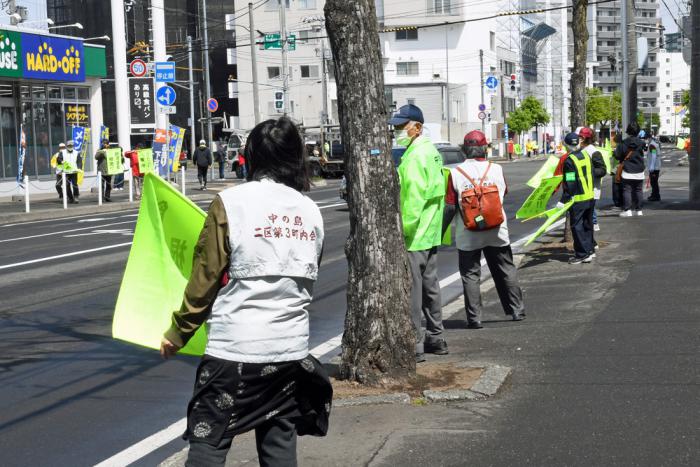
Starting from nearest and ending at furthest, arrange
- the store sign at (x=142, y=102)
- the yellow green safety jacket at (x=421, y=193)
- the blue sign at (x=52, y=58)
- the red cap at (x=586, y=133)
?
the yellow green safety jacket at (x=421, y=193) < the red cap at (x=586, y=133) < the blue sign at (x=52, y=58) < the store sign at (x=142, y=102)

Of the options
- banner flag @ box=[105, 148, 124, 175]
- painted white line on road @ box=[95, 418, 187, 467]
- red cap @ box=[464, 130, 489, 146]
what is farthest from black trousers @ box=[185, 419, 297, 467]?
banner flag @ box=[105, 148, 124, 175]

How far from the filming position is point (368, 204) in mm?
6660

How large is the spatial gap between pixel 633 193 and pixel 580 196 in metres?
7.31

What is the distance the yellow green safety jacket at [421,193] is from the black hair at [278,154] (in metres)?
3.61

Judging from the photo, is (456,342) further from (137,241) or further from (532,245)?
(532,245)

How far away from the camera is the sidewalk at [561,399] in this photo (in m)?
5.28

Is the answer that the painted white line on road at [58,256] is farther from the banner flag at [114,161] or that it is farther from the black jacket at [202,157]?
the black jacket at [202,157]

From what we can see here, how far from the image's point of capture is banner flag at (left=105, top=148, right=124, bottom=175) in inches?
1203

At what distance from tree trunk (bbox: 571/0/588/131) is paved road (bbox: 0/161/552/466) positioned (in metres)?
3.33

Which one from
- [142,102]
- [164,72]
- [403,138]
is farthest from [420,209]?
[142,102]

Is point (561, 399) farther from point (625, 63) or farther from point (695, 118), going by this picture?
point (625, 63)

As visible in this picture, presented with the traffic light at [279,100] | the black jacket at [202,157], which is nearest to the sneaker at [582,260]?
the black jacket at [202,157]

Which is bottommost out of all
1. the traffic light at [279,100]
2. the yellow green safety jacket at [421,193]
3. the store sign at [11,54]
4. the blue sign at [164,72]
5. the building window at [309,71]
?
the yellow green safety jacket at [421,193]

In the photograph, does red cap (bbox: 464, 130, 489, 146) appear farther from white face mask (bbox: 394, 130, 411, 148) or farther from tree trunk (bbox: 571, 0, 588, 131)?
tree trunk (bbox: 571, 0, 588, 131)
